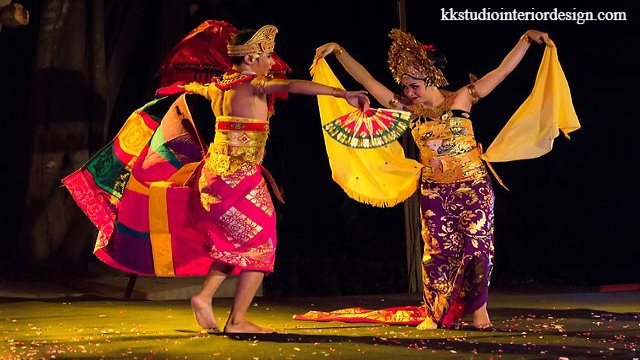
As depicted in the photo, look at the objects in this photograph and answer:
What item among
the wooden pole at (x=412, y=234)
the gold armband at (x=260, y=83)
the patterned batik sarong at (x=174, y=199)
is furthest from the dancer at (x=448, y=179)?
the wooden pole at (x=412, y=234)

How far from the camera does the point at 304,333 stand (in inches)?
215

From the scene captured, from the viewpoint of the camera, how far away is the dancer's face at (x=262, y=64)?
5.49 m

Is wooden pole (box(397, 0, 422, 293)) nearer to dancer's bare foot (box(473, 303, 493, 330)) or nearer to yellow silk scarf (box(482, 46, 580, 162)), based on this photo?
yellow silk scarf (box(482, 46, 580, 162))

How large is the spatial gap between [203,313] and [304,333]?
47 cm

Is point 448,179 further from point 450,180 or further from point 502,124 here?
point 502,124

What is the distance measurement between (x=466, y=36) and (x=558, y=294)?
183 inches

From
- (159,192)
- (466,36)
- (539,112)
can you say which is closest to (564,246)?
(466,36)

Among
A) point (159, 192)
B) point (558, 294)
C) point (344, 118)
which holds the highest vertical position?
point (344, 118)

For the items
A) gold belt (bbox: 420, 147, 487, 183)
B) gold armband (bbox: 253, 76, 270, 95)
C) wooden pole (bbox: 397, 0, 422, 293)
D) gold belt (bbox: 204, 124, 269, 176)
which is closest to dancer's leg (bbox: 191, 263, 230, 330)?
gold belt (bbox: 204, 124, 269, 176)

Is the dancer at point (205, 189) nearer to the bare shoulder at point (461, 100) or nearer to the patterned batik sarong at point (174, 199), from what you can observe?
the patterned batik sarong at point (174, 199)

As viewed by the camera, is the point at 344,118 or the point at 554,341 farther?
the point at 344,118

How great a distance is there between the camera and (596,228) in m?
12.0

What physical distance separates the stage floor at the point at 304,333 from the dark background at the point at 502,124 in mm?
4390

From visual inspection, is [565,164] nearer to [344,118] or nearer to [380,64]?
[380,64]
